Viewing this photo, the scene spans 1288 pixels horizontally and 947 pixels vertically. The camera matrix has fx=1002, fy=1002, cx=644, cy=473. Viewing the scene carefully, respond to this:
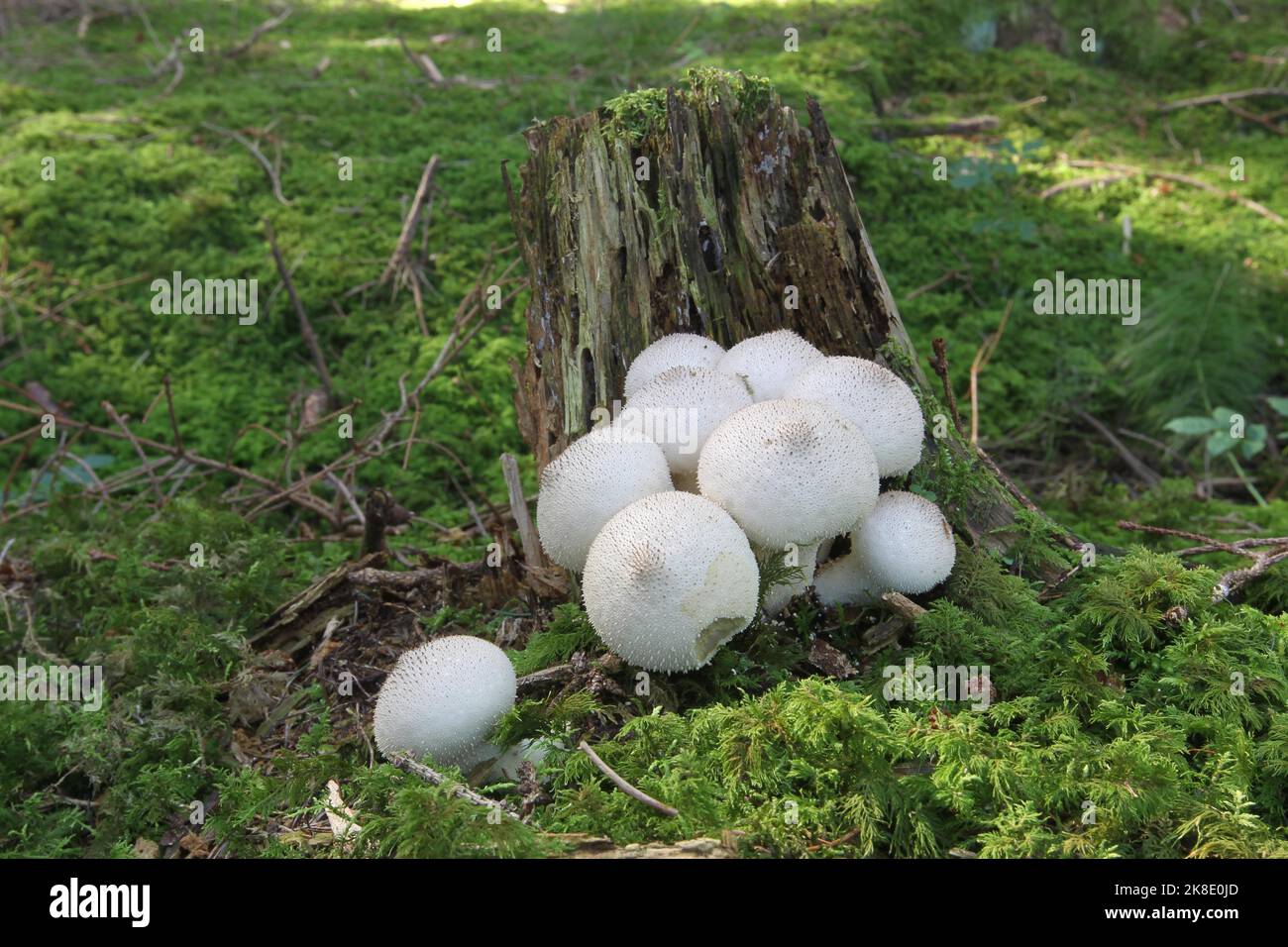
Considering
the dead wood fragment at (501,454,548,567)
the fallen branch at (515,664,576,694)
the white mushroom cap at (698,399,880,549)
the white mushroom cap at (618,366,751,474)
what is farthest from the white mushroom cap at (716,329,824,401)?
the fallen branch at (515,664,576,694)

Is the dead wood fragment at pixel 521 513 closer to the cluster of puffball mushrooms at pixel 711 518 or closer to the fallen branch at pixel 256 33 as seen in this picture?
A: the cluster of puffball mushrooms at pixel 711 518

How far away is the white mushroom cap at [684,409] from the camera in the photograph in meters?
2.71

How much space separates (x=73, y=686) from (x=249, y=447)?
2.24 m

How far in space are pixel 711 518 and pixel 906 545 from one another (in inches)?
26.4

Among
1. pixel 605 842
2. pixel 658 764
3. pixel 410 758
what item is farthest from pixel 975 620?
pixel 410 758

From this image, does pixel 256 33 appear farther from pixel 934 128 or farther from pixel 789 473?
pixel 789 473

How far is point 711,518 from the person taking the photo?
234 cm

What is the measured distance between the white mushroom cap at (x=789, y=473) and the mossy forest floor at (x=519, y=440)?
379 millimetres

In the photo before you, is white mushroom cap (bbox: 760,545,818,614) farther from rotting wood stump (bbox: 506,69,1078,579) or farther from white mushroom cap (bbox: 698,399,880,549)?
rotting wood stump (bbox: 506,69,1078,579)

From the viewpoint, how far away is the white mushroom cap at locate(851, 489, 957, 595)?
2.71 metres

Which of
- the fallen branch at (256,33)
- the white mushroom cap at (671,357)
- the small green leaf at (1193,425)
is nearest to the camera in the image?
the white mushroom cap at (671,357)

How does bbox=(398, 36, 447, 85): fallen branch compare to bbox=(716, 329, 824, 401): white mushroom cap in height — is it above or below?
above

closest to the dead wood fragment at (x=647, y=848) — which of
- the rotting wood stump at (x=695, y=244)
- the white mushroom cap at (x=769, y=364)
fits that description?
the white mushroom cap at (x=769, y=364)

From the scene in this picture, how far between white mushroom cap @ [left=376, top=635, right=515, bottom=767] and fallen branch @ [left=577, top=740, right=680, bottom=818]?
27 cm
